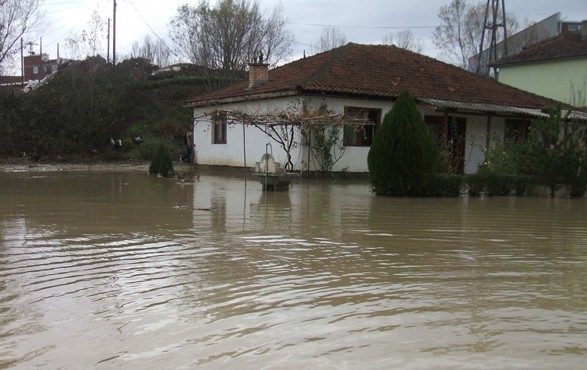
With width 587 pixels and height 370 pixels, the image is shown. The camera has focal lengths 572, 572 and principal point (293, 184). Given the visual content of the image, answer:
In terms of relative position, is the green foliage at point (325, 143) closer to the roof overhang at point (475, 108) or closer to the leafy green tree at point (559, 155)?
the roof overhang at point (475, 108)

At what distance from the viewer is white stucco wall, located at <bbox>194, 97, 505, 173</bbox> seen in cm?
2028

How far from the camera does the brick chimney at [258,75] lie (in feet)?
78.5

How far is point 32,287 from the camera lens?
15.3 ft

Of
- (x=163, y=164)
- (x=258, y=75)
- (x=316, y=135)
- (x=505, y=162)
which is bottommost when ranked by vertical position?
(x=163, y=164)

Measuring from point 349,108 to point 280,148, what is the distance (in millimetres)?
2943

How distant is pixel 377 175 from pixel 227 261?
7796 mm

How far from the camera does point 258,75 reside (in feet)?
78.9

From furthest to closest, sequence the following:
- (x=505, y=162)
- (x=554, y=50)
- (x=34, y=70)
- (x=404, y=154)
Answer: (x=34, y=70)
(x=554, y=50)
(x=505, y=162)
(x=404, y=154)

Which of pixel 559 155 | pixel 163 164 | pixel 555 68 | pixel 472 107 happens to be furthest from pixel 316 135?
pixel 555 68

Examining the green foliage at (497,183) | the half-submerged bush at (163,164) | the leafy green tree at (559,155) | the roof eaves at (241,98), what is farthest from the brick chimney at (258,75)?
the leafy green tree at (559,155)

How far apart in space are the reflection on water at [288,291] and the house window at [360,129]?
11.8m

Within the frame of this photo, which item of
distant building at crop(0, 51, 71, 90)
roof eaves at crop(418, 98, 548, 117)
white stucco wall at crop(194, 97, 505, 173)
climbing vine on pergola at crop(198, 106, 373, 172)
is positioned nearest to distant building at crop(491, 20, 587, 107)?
white stucco wall at crop(194, 97, 505, 173)

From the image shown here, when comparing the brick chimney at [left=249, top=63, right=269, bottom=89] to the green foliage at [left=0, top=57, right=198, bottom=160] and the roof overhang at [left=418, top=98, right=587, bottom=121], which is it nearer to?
the roof overhang at [left=418, top=98, right=587, bottom=121]

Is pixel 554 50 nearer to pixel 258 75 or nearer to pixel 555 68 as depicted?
pixel 555 68
